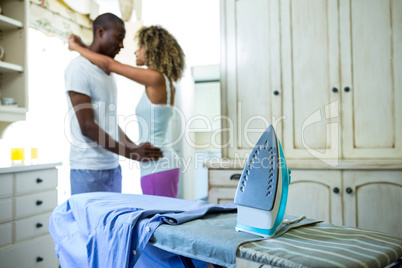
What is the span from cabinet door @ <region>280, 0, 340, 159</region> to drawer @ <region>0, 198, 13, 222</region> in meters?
1.66

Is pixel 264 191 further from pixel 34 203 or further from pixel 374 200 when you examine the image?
pixel 34 203

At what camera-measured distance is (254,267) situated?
59.5 inches

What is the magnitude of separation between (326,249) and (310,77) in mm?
1495

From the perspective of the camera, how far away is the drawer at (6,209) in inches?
70.0

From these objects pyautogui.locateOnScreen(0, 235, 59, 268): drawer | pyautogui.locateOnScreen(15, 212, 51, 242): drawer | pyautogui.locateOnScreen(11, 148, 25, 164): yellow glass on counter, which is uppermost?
pyautogui.locateOnScreen(11, 148, 25, 164): yellow glass on counter

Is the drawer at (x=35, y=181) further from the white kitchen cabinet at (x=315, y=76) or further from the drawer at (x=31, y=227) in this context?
the white kitchen cabinet at (x=315, y=76)

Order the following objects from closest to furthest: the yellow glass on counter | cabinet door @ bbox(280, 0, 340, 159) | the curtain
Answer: cabinet door @ bbox(280, 0, 340, 159), the yellow glass on counter, the curtain

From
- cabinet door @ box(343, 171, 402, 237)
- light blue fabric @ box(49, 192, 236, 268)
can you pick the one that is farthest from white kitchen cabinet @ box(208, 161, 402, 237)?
light blue fabric @ box(49, 192, 236, 268)

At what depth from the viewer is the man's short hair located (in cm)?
221

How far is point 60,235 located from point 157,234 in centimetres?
56

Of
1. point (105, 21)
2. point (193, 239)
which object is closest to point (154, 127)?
point (105, 21)

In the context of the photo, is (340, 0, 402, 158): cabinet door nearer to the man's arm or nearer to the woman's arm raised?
the woman's arm raised

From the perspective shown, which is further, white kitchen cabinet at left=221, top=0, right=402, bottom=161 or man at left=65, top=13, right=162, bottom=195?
man at left=65, top=13, right=162, bottom=195

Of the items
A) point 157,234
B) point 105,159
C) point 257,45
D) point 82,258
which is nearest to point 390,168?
point 257,45
